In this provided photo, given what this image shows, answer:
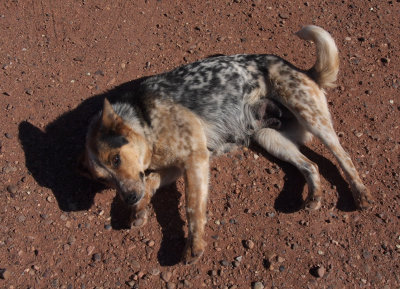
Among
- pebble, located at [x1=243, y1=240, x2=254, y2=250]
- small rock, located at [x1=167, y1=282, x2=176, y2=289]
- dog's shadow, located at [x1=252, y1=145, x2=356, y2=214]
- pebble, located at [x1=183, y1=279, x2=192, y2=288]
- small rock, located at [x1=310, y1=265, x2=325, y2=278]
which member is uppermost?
dog's shadow, located at [x1=252, y1=145, x2=356, y2=214]

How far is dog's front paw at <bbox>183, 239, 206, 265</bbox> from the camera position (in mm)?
3654

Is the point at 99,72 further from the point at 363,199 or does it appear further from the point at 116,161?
the point at 363,199

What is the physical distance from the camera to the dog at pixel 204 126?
12.4ft

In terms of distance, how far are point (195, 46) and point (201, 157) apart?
2075 mm

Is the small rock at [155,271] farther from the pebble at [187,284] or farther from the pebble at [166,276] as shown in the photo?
the pebble at [187,284]

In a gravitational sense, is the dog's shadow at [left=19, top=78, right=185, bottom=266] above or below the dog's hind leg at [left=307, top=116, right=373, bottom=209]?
below

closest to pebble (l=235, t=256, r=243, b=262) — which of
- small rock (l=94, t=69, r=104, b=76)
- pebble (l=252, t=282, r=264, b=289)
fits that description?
pebble (l=252, t=282, r=264, b=289)

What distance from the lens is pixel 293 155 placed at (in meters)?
4.39

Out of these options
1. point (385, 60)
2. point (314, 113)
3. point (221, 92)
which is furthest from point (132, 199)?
point (385, 60)

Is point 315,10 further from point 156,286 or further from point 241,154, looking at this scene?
point 156,286

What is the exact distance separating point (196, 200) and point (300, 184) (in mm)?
1170

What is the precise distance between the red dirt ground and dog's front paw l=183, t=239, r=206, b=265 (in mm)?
94

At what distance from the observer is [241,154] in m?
4.56

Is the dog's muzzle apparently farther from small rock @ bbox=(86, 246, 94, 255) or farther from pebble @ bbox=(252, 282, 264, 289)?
pebble @ bbox=(252, 282, 264, 289)
